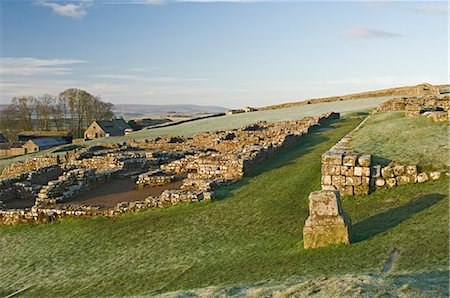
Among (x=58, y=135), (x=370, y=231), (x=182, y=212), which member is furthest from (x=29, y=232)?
(x=58, y=135)

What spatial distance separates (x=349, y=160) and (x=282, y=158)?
8.44 m

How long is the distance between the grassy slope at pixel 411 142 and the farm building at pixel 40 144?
57.8 m

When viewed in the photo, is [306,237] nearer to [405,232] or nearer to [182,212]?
[405,232]

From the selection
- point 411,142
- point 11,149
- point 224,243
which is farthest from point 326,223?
point 11,149

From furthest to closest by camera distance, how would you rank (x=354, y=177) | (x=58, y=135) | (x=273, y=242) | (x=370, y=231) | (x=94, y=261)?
(x=58, y=135), (x=354, y=177), (x=94, y=261), (x=273, y=242), (x=370, y=231)

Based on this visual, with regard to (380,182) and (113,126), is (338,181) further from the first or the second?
(113,126)

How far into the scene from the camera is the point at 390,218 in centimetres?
1088

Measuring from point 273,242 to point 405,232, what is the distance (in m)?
3.30

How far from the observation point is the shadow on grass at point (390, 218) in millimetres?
10142

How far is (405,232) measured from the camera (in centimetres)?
956

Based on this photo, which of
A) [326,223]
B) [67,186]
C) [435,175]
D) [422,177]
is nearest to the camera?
[326,223]

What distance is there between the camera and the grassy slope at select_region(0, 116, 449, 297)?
8.98 meters

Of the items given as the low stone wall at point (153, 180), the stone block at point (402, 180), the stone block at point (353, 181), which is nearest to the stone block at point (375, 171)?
the stone block at point (353, 181)

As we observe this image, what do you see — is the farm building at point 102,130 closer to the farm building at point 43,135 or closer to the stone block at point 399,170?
the farm building at point 43,135
